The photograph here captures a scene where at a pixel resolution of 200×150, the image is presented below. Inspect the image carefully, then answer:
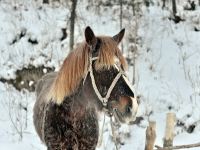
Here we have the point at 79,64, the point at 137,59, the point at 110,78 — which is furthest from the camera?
Result: the point at 137,59

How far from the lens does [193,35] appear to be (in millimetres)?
10828

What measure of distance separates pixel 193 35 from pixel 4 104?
4906mm

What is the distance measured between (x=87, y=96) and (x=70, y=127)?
326mm

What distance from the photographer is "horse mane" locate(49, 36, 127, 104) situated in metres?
3.34

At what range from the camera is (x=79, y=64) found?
3453 millimetres

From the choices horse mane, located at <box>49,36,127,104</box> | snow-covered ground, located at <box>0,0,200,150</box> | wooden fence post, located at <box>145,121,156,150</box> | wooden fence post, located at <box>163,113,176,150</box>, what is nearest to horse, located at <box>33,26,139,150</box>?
horse mane, located at <box>49,36,127,104</box>

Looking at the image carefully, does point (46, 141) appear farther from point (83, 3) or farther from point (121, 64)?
point (83, 3)

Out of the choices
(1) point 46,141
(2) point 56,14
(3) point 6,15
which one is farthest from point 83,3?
(1) point 46,141

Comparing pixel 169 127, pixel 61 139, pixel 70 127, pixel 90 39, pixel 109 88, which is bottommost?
pixel 169 127

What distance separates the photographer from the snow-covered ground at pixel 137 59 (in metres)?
7.61

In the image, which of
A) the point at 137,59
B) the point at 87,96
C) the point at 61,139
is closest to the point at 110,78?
the point at 87,96

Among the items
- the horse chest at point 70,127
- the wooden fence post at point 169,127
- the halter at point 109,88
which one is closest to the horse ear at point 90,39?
the halter at point 109,88

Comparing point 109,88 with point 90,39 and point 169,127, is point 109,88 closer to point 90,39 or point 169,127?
point 90,39

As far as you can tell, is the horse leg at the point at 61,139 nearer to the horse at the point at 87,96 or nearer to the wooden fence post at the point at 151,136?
the horse at the point at 87,96
